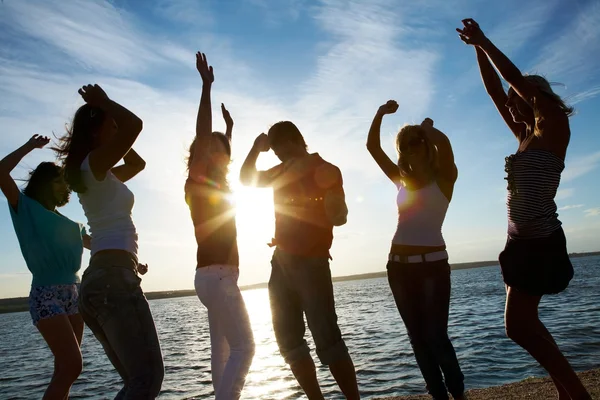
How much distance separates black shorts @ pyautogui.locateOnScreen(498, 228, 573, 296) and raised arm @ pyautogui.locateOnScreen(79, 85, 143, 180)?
320 cm

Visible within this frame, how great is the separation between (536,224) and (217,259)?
2.68m

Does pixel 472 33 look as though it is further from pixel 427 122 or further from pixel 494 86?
pixel 427 122

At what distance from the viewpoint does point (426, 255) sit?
4113mm

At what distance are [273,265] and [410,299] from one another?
1354 millimetres

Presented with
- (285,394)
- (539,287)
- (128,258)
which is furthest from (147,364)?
(285,394)

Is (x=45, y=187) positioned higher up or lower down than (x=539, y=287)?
higher up

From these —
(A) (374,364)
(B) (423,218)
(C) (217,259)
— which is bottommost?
(A) (374,364)

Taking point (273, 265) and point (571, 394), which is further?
point (273, 265)

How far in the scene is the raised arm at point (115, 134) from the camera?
299cm

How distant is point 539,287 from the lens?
3652 millimetres

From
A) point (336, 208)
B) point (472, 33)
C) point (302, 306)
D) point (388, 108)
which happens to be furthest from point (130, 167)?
point (472, 33)

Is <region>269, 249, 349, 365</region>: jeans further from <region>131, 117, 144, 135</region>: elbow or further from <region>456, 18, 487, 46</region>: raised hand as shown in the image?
<region>456, 18, 487, 46</region>: raised hand

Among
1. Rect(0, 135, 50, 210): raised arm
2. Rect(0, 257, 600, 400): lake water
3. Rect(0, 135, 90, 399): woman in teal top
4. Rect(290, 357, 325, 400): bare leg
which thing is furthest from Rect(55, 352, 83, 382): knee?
Rect(0, 257, 600, 400): lake water

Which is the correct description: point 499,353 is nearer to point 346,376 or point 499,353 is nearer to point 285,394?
point 285,394
